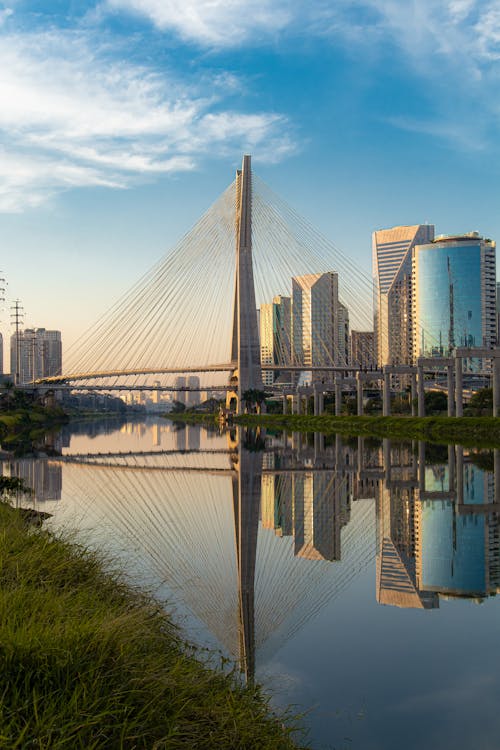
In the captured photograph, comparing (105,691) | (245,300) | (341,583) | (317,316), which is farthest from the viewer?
(317,316)

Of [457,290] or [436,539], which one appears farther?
[457,290]

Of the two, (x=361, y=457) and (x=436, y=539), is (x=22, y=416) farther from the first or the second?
(x=436, y=539)

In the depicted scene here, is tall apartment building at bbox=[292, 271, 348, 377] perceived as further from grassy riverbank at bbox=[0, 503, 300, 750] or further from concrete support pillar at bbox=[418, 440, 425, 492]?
grassy riverbank at bbox=[0, 503, 300, 750]

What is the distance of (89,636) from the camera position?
167 inches

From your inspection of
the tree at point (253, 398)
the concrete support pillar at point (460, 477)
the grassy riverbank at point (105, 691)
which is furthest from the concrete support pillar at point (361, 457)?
the tree at point (253, 398)

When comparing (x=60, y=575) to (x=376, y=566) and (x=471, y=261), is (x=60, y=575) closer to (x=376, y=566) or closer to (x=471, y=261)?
(x=376, y=566)

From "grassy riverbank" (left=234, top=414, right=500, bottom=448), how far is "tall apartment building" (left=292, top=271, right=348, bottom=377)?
43.3 meters

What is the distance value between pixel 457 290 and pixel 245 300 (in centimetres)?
6965

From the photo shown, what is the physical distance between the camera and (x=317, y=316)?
11088cm

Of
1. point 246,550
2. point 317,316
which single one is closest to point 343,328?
point 317,316

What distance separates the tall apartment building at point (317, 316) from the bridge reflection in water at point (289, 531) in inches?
3143

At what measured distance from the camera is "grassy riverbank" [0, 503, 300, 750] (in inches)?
136

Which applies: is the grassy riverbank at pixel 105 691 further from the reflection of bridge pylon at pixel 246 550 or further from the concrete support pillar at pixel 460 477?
the concrete support pillar at pixel 460 477

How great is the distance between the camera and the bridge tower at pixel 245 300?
180ft
